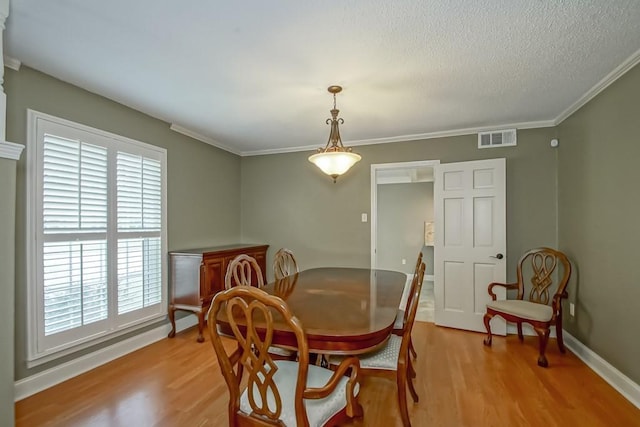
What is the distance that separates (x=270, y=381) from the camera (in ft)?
4.07

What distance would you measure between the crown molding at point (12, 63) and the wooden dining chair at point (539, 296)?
14.4 feet

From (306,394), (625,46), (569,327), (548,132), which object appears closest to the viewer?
(306,394)

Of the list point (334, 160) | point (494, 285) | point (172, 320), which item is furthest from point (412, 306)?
point (172, 320)

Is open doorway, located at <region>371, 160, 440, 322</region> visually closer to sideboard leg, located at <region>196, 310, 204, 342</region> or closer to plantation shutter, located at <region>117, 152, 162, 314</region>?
sideboard leg, located at <region>196, 310, 204, 342</region>

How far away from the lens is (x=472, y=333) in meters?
3.46

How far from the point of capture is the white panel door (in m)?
3.42

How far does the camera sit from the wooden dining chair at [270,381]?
1.18 meters

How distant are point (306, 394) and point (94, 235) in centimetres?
237

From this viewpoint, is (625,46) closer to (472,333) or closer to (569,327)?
(569,327)

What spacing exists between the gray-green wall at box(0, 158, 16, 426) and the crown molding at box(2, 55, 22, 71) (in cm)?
98

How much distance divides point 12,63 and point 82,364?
2304mm

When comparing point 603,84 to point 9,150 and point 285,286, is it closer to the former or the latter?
point 285,286

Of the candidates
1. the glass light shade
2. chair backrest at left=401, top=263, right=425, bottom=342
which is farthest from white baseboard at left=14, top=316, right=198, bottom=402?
chair backrest at left=401, top=263, right=425, bottom=342

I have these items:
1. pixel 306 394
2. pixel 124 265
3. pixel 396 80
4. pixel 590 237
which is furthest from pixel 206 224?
pixel 590 237
